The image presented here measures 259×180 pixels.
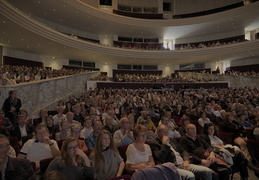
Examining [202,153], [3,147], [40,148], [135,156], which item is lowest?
[202,153]

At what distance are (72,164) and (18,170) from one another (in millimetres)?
508

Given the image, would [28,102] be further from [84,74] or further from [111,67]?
[111,67]

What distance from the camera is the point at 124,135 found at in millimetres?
3213

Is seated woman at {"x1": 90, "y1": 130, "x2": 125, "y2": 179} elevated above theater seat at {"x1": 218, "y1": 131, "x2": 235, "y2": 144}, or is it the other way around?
seated woman at {"x1": 90, "y1": 130, "x2": 125, "y2": 179}

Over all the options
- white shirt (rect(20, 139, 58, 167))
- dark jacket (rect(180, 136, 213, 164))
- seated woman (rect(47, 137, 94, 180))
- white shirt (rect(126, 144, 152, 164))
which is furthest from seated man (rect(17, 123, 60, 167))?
dark jacket (rect(180, 136, 213, 164))

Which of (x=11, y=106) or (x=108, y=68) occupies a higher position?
(x=108, y=68)

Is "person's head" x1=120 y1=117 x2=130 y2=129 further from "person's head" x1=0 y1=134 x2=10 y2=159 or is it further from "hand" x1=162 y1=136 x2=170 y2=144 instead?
"person's head" x1=0 y1=134 x2=10 y2=159

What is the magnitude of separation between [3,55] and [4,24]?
4.85m

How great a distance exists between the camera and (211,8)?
22312 millimetres

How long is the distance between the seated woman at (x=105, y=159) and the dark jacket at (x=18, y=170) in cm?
71

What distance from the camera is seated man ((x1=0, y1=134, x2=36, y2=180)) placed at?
5.41 ft

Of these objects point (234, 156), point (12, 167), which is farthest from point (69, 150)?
point (234, 156)

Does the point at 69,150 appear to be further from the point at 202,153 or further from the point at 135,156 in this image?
the point at 202,153

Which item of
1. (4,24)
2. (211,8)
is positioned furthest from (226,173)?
(211,8)
